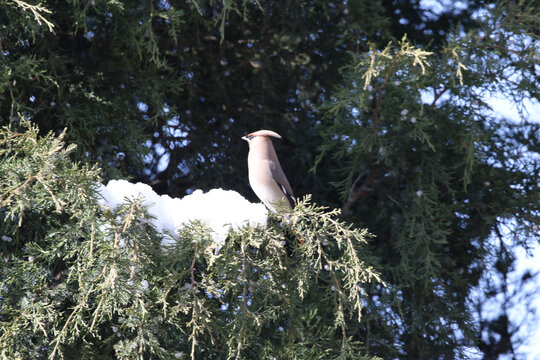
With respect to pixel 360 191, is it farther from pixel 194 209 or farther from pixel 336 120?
pixel 194 209

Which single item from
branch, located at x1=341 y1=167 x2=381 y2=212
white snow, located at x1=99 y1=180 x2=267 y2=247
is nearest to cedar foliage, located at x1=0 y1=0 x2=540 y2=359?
branch, located at x1=341 y1=167 x2=381 y2=212

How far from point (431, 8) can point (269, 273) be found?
355 cm

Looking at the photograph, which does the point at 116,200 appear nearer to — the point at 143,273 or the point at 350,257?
the point at 143,273

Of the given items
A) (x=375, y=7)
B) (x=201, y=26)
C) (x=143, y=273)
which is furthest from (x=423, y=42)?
(x=143, y=273)

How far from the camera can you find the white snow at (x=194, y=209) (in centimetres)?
257

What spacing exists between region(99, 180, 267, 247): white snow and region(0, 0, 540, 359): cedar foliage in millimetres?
686

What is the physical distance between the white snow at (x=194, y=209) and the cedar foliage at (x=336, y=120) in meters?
0.69

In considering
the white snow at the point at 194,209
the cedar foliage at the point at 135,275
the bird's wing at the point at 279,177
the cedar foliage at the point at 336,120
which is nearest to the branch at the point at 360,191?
the cedar foliage at the point at 336,120

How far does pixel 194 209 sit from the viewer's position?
2668 millimetres

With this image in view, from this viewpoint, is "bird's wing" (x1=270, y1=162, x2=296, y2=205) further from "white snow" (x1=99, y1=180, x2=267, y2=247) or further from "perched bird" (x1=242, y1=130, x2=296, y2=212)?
"white snow" (x1=99, y1=180, x2=267, y2=247)

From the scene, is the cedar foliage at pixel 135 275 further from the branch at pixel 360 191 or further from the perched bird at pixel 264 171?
the branch at pixel 360 191

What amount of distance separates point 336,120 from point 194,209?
1.65 m

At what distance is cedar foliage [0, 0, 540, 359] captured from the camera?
386 centimetres

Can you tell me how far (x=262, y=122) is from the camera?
482cm
